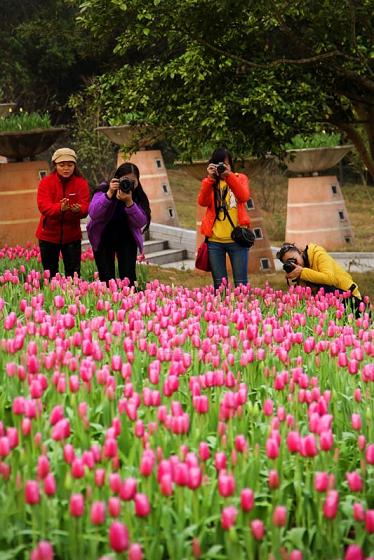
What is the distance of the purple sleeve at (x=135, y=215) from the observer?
9234mm

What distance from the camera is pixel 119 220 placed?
31.4 feet

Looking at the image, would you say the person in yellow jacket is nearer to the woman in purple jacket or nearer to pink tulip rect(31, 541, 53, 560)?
the woman in purple jacket

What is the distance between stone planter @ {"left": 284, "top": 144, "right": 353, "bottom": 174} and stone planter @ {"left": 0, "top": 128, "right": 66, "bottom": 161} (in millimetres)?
6924

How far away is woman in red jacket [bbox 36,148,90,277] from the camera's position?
9.70 m

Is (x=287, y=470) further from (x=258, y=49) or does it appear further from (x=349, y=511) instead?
(x=258, y=49)

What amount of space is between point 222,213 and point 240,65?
4.05m

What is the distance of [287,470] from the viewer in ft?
13.7

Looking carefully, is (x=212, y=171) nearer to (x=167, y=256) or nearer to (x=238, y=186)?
(x=238, y=186)

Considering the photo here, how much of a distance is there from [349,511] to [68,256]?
6.61 m

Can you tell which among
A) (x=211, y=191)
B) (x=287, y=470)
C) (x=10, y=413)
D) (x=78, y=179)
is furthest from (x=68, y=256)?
(x=287, y=470)

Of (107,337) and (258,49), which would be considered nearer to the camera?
(107,337)

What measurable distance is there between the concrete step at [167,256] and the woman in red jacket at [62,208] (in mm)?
8969

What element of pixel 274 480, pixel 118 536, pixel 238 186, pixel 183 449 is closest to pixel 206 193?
pixel 238 186

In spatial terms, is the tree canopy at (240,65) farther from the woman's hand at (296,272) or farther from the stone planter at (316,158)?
the stone planter at (316,158)
